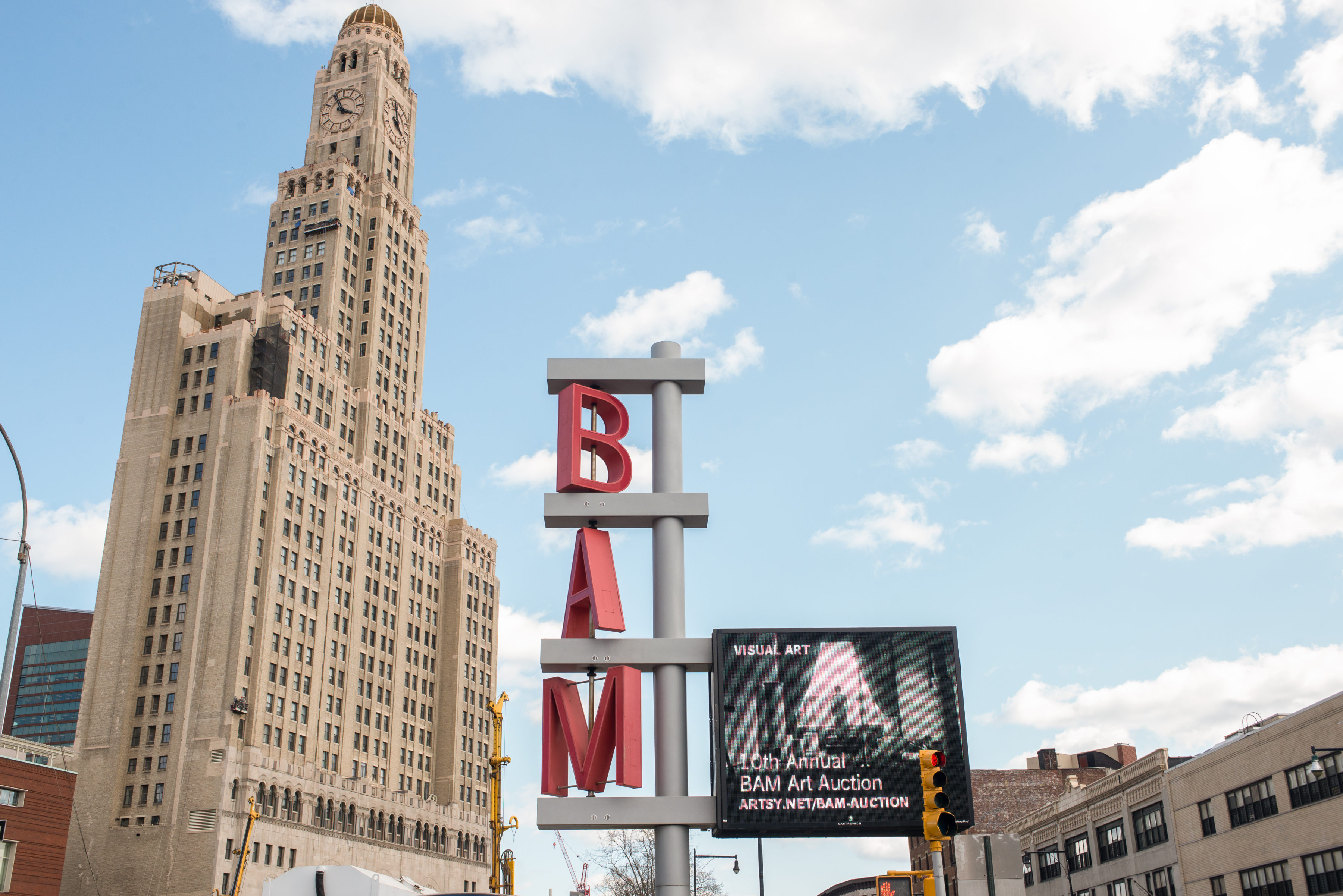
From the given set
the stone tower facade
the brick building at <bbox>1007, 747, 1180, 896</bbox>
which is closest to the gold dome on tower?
the stone tower facade

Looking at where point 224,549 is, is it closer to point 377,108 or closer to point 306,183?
point 306,183

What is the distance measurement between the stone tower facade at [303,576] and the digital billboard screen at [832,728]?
84.3 meters

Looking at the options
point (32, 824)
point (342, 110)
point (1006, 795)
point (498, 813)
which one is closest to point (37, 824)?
point (32, 824)

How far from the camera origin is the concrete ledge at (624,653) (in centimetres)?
2733

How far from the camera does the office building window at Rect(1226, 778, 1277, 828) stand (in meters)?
45.6

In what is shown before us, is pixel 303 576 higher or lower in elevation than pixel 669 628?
higher

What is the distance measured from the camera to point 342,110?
497ft

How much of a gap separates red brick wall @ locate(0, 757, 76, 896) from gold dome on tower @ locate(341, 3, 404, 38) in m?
126

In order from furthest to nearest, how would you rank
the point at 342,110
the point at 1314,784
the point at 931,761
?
the point at 342,110 → the point at 1314,784 → the point at 931,761

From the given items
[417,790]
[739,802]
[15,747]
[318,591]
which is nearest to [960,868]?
[739,802]

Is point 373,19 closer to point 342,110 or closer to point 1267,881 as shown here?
point 342,110

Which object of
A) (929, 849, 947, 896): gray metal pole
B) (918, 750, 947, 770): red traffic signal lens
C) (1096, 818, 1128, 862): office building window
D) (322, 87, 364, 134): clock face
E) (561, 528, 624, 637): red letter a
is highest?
(322, 87, 364, 134): clock face

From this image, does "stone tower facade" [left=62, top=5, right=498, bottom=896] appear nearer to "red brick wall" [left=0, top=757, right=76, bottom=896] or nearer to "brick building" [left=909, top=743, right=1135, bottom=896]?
"red brick wall" [left=0, top=757, right=76, bottom=896]

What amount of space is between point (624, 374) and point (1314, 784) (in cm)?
3179
